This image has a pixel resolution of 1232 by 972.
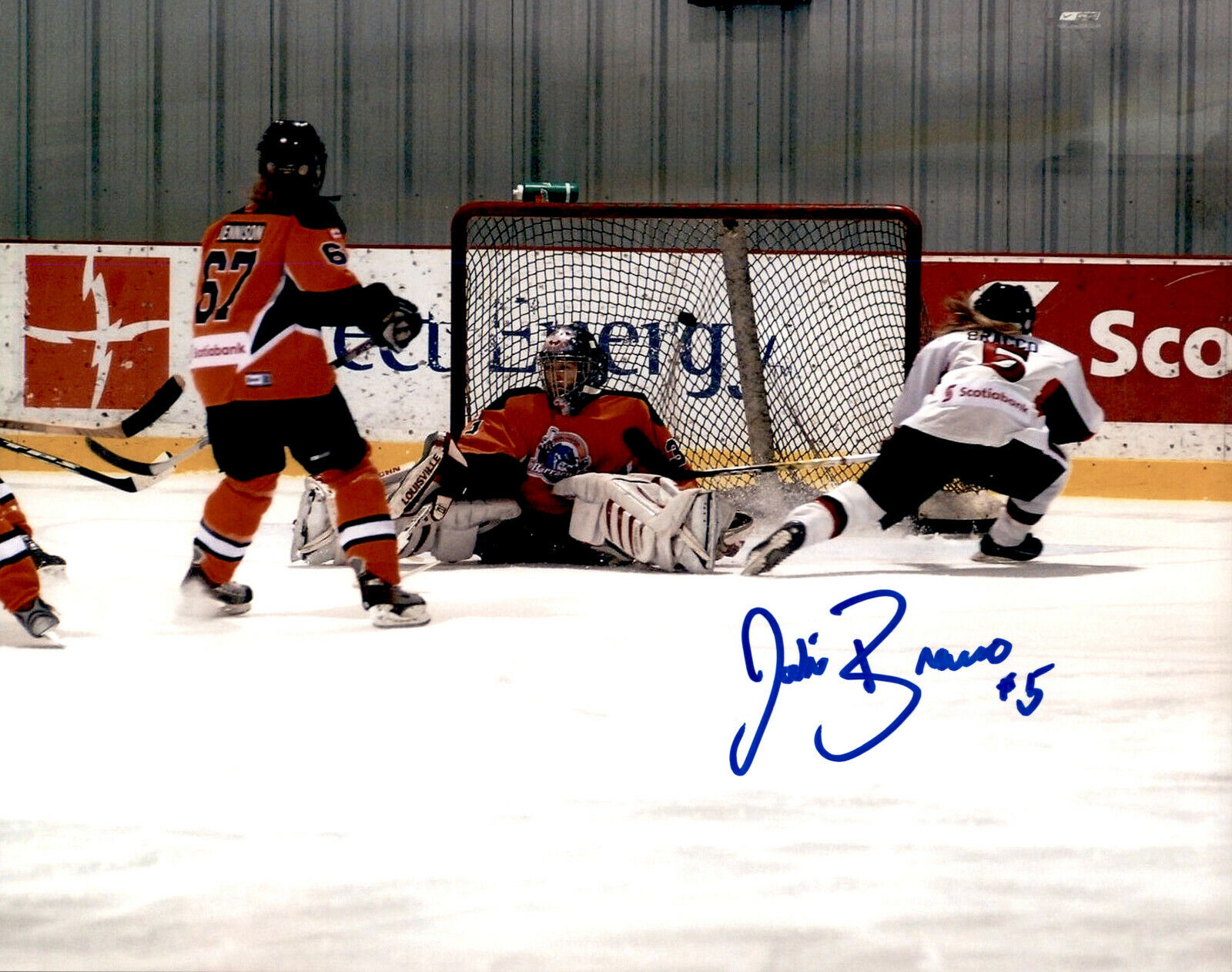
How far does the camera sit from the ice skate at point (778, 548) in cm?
288

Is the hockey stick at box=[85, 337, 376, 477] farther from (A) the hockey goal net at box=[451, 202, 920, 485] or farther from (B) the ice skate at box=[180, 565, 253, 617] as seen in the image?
(A) the hockey goal net at box=[451, 202, 920, 485]

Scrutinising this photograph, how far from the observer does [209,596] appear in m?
2.24

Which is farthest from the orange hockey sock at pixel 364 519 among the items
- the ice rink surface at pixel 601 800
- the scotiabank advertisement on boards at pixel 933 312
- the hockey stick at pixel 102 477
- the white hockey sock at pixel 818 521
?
the scotiabank advertisement on boards at pixel 933 312

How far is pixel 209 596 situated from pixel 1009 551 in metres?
1.94

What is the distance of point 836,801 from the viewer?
125cm

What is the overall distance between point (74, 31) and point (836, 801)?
195cm

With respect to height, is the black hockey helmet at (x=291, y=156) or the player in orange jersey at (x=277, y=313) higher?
the black hockey helmet at (x=291, y=156)

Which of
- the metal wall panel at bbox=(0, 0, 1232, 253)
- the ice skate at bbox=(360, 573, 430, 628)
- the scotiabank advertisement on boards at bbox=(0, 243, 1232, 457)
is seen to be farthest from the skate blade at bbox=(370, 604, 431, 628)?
the scotiabank advertisement on boards at bbox=(0, 243, 1232, 457)

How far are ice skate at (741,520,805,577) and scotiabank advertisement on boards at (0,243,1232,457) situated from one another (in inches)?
63.0

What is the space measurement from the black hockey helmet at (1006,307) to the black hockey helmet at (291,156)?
181cm

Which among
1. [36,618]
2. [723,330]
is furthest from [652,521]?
[723,330]

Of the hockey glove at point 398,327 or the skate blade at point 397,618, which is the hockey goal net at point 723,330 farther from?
the hockey glove at point 398,327

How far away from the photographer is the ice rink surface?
0.97 m

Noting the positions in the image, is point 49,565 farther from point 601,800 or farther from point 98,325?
point 98,325
